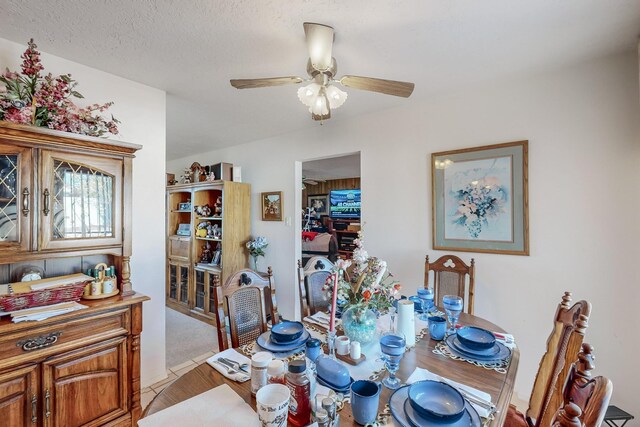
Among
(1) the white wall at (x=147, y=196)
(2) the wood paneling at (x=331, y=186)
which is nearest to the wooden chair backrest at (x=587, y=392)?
(1) the white wall at (x=147, y=196)

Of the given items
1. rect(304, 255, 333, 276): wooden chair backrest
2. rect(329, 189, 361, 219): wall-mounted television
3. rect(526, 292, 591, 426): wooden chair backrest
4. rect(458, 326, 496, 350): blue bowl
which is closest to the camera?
rect(526, 292, 591, 426): wooden chair backrest

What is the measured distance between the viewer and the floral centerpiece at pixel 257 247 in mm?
3684

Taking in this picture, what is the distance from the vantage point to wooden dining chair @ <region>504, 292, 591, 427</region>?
1053 millimetres

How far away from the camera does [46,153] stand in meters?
1.52

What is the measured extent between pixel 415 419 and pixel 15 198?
2.07 meters

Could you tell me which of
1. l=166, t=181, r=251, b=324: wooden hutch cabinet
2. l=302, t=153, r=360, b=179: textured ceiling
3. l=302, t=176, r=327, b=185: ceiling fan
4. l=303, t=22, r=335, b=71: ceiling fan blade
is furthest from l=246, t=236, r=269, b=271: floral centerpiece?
l=302, t=176, r=327, b=185: ceiling fan

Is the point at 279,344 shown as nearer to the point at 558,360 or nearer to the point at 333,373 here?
the point at 333,373

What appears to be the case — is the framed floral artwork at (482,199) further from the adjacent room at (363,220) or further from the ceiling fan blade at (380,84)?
the ceiling fan blade at (380,84)

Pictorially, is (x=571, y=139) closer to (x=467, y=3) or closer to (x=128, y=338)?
(x=467, y=3)

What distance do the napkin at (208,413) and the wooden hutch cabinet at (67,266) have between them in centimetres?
101

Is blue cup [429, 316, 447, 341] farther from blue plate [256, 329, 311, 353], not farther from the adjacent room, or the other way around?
blue plate [256, 329, 311, 353]

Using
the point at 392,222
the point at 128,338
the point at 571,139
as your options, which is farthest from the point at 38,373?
the point at 571,139

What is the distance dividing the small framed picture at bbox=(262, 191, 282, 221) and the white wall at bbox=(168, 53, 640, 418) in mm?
1407

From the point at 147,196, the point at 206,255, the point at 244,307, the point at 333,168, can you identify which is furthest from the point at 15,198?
the point at 333,168
